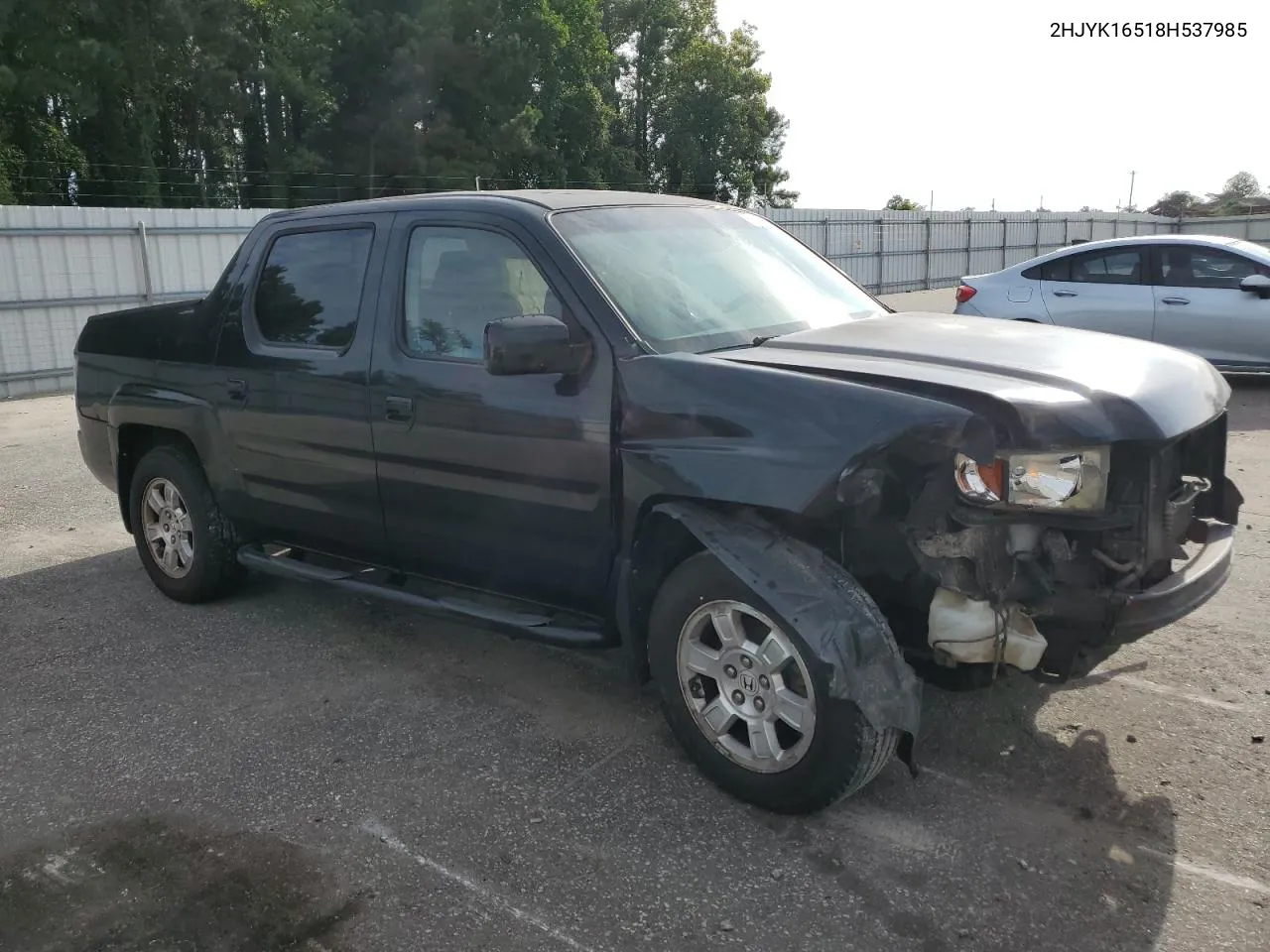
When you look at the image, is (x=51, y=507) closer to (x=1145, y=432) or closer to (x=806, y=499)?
(x=806, y=499)

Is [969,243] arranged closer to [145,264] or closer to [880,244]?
[880,244]

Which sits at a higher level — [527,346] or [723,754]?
[527,346]

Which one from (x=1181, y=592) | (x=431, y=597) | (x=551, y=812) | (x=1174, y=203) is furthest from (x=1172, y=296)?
(x=1174, y=203)

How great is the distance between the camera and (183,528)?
5.43 meters

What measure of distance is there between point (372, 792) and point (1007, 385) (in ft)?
7.74

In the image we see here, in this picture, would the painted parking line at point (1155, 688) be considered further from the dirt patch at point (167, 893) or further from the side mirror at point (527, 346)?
the dirt patch at point (167, 893)

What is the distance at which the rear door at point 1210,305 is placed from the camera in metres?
10.1

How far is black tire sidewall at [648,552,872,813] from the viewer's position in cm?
311

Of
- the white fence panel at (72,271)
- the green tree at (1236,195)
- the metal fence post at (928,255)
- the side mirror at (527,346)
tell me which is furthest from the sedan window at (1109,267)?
the green tree at (1236,195)

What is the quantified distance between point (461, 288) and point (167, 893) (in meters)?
2.27

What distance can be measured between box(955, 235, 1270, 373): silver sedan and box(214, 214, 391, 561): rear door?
6821mm

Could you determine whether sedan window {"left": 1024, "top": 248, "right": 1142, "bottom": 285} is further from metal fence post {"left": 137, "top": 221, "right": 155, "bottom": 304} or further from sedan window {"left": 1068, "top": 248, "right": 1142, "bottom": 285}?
metal fence post {"left": 137, "top": 221, "right": 155, "bottom": 304}

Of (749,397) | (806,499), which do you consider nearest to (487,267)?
(749,397)

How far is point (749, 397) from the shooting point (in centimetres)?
329
